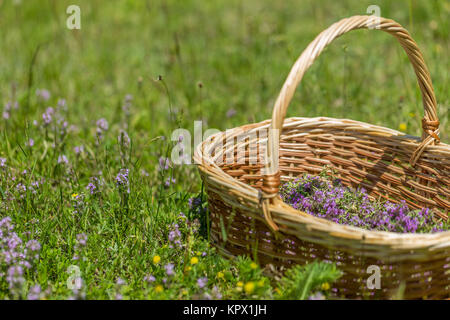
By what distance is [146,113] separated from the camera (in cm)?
365

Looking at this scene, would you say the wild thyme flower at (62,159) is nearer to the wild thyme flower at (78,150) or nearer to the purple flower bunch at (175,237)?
the wild thyme flower at (78,150)

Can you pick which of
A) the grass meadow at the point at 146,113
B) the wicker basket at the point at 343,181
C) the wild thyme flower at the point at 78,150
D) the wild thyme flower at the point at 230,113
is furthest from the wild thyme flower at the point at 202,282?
the wild thyme flower at the point at 230,113

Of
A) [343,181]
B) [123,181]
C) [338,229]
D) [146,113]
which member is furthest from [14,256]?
[146,113]

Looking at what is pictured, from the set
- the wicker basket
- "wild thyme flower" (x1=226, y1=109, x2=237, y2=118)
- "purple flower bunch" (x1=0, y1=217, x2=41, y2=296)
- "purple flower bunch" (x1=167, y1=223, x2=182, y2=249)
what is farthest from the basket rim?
"wild thyme flower" (x1=226, y1=109, x2=237, y2=118)

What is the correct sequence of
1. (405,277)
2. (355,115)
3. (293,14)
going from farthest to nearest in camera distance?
1. (293,14)
2. (355,115)
3. (405,277)

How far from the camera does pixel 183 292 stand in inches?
70.7

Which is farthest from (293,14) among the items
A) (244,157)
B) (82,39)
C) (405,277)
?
(405,277)

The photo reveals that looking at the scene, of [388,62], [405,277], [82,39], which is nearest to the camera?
[405,277]

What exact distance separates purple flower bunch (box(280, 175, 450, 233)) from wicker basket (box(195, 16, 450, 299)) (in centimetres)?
24

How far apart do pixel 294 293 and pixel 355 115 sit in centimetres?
218

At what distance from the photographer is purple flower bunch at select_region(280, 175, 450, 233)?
6.57 feet

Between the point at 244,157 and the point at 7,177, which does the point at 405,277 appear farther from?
the point at 7,177
